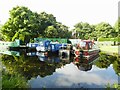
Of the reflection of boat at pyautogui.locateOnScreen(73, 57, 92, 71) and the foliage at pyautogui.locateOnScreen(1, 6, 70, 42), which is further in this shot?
the foliage at pyautogui.locateOnScreen(1, 6, 70, 42)

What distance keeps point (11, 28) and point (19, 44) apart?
34.2 feet

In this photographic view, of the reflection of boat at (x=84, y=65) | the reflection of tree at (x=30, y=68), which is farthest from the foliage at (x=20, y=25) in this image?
the reflection of tree at (x=30, y=68)

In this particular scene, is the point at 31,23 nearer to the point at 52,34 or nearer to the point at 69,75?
the point at 52,34

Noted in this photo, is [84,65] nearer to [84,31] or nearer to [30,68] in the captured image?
[30,68]

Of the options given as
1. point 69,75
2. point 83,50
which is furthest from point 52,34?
point 69,75

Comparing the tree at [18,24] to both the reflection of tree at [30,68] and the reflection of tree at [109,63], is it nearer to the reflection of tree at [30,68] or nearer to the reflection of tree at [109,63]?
the reflection of tree at [109,63]

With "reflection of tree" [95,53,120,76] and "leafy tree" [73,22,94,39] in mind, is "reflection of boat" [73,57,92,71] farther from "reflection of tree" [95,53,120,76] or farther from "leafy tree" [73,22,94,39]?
"leafy tree" [73,22,94,39]

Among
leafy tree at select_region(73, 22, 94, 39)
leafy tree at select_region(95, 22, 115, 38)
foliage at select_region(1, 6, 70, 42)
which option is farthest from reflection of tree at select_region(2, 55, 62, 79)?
leafy tree at select_region(73, 22, 94, 39)

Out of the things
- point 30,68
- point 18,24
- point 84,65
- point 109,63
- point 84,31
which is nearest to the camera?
point 30,68

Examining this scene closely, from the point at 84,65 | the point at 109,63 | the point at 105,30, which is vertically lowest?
the point at 84,65

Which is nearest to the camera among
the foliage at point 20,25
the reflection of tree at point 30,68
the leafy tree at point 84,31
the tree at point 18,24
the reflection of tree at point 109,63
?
the reflection of tree at point 30,68

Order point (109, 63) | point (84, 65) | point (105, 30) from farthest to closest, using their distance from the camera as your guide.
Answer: point (105, 30) < point (109, 63) < point (84, 65)

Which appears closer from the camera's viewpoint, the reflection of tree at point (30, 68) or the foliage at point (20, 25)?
the reflection of tree at point (30, 68)

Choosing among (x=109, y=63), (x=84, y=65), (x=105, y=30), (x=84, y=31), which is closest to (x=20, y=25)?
(x=84, y=65)
